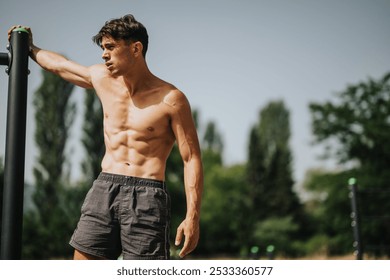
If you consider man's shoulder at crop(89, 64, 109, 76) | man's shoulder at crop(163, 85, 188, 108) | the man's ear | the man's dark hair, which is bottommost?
man's shoulder at crop(163, 85, 188, 108)

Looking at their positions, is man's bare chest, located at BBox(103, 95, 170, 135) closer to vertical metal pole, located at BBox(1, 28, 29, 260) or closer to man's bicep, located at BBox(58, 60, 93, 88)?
man's bicep, located at BBox(58, 60, 93, 88)

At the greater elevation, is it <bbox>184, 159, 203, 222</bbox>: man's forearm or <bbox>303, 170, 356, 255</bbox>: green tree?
<bbox>184, 159, 203, 222</bbox>: man's forearm

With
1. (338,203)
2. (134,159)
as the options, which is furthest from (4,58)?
(338,203)

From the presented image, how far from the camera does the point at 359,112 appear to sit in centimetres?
2036

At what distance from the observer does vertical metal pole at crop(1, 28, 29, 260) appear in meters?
1.88

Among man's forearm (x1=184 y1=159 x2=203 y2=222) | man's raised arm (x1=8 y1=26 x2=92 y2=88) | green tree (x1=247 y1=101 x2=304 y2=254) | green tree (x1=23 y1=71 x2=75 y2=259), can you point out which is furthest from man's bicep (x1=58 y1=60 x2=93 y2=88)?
green tree (x1=247 y1=101 x2=304 y2=254)

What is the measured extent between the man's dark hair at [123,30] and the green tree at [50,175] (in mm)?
22056

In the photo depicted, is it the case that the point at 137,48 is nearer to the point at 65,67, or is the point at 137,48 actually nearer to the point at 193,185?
the point at 65,67

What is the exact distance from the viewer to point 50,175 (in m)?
23.9

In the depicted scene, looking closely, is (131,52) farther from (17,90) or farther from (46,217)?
(46,217)

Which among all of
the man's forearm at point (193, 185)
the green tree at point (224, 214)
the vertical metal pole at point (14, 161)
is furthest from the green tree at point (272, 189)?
the vertical metal pole at point (14, 161)

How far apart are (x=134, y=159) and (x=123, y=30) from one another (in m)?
0.64

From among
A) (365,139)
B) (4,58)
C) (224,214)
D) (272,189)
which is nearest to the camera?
(4,58)
